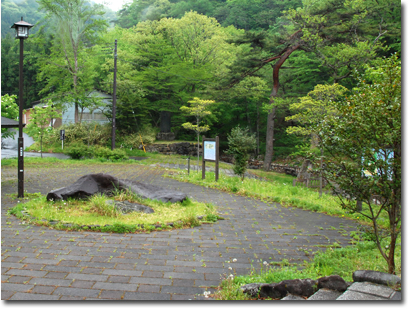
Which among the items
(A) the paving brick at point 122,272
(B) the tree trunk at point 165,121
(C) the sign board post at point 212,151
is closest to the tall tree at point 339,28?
(C) the sign board post at point 212,151

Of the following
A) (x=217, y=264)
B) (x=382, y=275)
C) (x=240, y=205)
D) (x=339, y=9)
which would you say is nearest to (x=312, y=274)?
(x=382, y=275)

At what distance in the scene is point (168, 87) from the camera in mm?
26328

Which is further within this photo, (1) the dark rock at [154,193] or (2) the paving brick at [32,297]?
(1) the dark rock at [154,193]

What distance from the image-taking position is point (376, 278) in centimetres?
270

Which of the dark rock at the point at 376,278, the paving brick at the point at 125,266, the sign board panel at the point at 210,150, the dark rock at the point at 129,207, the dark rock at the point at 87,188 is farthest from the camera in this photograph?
the sign board panel at the point at 210,150

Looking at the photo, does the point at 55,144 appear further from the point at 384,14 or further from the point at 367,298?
the point at 367,298

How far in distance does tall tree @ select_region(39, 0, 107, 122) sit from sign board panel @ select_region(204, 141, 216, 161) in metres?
17.9

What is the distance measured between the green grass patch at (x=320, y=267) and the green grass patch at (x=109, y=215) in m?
1.92

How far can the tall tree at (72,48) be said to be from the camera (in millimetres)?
24359

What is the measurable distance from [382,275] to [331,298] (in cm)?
50

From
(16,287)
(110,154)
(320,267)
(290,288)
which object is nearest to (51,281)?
(16,287)

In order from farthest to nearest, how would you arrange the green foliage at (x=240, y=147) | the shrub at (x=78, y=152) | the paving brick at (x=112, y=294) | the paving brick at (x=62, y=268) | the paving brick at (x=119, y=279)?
the shrub at (x=78, y=152)
the green foliage at (x=240, y=147)
the paving brick at (x=62, y=268)
the paving brick at (x=119, y=279)
the paving brick at (x=112, y=294)

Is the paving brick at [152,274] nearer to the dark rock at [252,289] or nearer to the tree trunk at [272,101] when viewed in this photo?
the dark rock at [252,289]

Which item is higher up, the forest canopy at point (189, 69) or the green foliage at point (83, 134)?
the forest canopy at point (189, 69)
